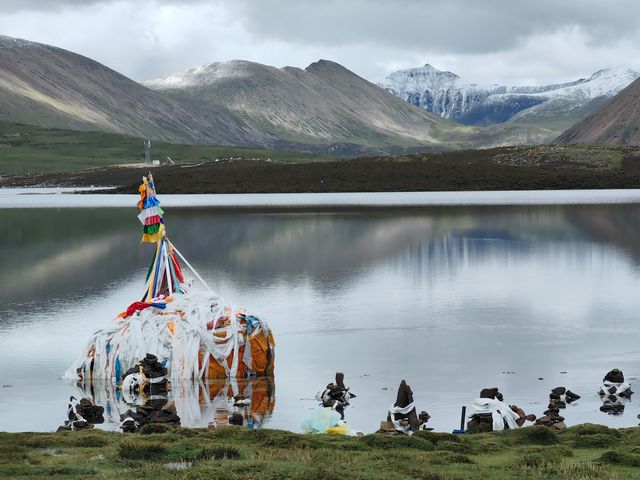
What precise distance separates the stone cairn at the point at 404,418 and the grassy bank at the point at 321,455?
47.2 inches

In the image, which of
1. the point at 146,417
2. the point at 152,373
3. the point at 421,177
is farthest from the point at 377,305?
the point at 421,177

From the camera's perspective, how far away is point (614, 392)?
942 inches

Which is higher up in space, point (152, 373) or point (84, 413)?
point (152, 373)

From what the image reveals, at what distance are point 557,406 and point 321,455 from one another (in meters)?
7.73

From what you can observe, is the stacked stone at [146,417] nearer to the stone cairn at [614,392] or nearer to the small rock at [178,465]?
the small rock at [178,465]

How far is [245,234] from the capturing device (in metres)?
76.7

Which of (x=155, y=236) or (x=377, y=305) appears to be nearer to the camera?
(x=155, y=236)

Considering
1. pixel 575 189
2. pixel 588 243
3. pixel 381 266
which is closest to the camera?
pixel 381 266

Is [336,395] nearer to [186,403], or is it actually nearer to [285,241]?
[186,403]

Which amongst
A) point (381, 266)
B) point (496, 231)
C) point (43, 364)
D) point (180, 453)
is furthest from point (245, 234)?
point (180, 453)

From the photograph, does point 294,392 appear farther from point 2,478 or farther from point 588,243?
point 588,243

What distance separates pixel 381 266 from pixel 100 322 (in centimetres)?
2171

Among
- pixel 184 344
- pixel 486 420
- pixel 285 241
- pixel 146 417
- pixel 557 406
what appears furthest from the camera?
pixel 285 241

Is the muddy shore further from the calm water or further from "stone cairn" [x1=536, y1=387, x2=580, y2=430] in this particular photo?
"stone cairn" [x1=536, y1=387, x2=580, y2=430]
